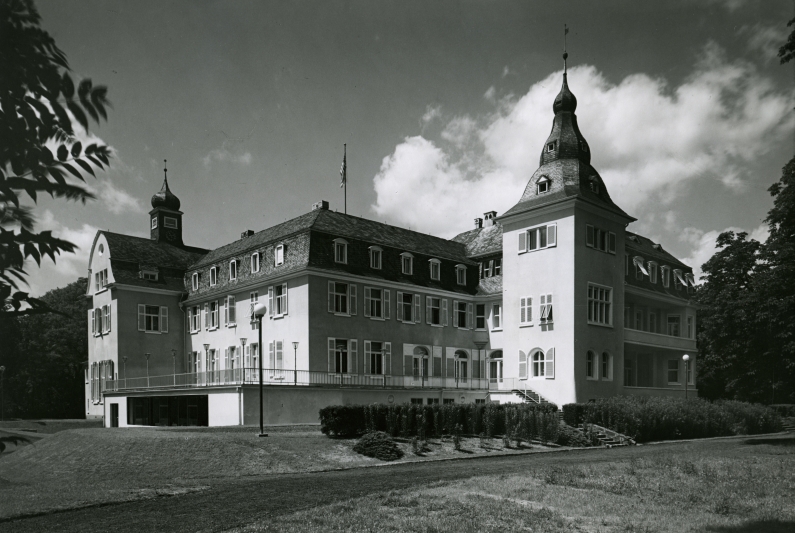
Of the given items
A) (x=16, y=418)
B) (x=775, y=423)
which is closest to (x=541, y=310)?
(x=775, y=423)

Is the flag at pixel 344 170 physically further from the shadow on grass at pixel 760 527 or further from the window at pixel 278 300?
the shadow on grass at pixel 760 527

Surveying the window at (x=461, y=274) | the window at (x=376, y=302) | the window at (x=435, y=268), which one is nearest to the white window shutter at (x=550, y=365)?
the window at (x=376, y=302)

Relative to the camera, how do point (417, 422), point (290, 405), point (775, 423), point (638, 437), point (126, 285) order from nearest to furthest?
point (417, 422), point (638, 437), point (290, 405), point (775, 423), point (126, 285)

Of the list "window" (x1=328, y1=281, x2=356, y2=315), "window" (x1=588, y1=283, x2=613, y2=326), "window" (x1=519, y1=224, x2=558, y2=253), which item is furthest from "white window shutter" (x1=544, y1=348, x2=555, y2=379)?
"window" (x1=328, y1=281, x2=356, y2=315)

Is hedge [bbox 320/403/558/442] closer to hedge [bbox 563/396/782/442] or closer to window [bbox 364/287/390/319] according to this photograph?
hedge [bbox 563/396/782/442]

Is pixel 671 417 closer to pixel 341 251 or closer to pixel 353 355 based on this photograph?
pixel 353 355

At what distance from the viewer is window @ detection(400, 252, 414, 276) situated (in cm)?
3912

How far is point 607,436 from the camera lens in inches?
1037

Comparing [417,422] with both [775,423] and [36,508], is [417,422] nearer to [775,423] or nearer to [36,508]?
[36,508]

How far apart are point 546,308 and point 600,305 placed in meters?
3.03

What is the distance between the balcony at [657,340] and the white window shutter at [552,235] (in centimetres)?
710

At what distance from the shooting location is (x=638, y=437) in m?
27.0

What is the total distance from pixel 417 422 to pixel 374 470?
617cm

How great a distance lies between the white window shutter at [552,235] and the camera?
3475cm
